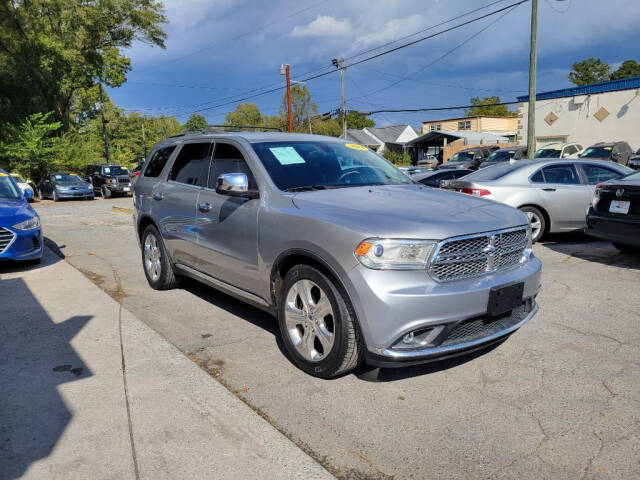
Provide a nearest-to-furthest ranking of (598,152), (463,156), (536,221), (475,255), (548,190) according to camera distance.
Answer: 1. (475,255)
2. (548,190)
3. (536,221)
4. (598,152)
5. (463,156)

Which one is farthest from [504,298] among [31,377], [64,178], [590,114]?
[590,114]

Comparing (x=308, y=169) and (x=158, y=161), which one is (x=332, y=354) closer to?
(x=308, y=169)

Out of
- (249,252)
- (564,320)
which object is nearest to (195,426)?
(249,252)

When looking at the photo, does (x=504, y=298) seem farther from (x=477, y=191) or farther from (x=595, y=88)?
(x=595, y=88)

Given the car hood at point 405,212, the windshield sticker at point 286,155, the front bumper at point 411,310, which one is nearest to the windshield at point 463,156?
the windshield sticker at point 286,155

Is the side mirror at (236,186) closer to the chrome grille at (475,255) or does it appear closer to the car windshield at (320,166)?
the car windshield at (320,166)

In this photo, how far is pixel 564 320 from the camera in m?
4.67

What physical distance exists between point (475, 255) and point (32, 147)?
3420cm

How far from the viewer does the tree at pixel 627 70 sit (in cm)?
6731

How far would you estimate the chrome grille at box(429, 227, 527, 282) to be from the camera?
312 centimetres

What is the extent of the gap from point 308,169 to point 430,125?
68843 millimetres

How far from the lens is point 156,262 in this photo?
235 inches

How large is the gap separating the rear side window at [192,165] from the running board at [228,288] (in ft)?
2.91

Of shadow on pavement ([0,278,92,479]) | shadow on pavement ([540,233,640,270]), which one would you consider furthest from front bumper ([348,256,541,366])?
shadow on pavement ([540,233,640,270])
